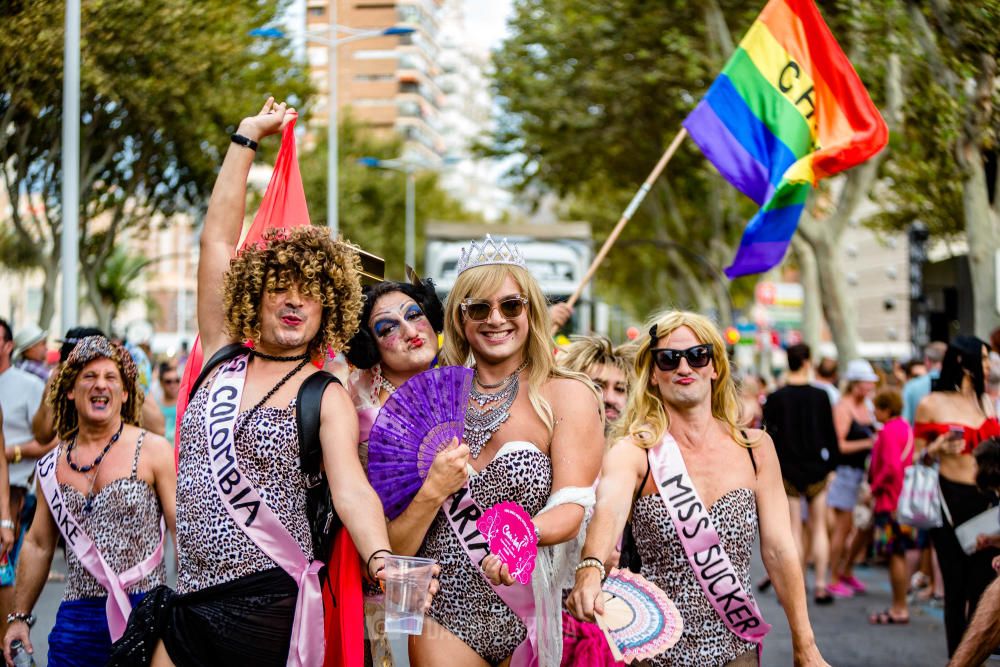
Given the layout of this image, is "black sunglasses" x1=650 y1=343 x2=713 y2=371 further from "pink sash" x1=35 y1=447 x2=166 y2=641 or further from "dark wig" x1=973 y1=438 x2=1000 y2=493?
"dark wig" x1=973 y1=438 x2=1000 y2=493

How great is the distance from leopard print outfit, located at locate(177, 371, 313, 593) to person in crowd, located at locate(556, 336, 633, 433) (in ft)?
8.92

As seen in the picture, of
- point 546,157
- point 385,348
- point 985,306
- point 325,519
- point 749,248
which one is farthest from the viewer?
point 546,157

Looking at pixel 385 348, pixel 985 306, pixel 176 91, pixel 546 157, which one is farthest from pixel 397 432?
pixel 546 157

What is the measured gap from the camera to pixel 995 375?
27.9 ft

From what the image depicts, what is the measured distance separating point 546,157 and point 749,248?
21937mm

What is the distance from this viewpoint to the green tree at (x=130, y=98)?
11414mm

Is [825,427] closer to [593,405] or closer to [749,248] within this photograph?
[749,248]

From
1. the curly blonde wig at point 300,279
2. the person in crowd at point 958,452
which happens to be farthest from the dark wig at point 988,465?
the curly blonde wig at point 300,279

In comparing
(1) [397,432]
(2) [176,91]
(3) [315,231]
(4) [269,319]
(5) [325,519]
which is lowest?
(5) [325,519]

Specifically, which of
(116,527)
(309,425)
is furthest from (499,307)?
(116,527)

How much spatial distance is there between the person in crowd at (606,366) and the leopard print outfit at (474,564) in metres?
2.32

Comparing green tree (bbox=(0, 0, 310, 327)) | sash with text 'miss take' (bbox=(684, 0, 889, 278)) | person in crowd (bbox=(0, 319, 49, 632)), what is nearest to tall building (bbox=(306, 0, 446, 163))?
green tree (bbox=(0, 0, 310, 327))

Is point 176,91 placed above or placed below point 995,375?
above

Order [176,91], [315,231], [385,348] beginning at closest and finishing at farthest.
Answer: [315,231], [385,348], [176,91]
